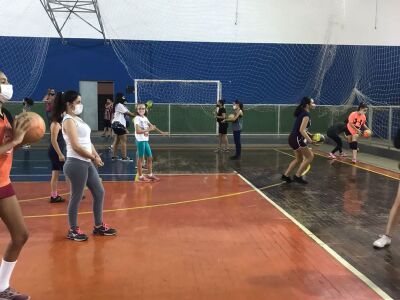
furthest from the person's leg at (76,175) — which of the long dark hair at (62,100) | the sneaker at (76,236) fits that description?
the long dark hair at (62,100)

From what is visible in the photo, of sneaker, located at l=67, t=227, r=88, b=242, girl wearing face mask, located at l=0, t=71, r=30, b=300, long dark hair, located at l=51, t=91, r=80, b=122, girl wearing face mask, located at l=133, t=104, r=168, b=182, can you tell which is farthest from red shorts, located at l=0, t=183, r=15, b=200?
girl wearing face mask, located at l=133, t=104, r=168, b=182

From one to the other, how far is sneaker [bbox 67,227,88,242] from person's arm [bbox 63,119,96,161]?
108cm

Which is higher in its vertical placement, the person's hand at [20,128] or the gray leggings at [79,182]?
the person's hand at [20,128]

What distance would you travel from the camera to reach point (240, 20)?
66.2 feet

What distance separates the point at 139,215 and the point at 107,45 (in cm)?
1545

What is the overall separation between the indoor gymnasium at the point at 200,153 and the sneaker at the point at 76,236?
0.02m

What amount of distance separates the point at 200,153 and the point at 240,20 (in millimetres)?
7455

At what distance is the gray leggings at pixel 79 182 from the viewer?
5586 mm

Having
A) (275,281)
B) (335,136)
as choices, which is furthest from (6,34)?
(275,281)

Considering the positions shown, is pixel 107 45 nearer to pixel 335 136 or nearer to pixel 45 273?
pixel 335 136

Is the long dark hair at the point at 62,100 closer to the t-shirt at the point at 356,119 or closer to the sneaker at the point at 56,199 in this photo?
the sneaker at the point at 56,199

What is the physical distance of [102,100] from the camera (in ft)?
72.0

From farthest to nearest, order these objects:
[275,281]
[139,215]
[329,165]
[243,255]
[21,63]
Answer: [21,63]
[329,165]
[139,215]
[243,255]
[275,281]

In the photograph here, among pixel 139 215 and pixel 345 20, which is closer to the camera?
pixel 139 215
